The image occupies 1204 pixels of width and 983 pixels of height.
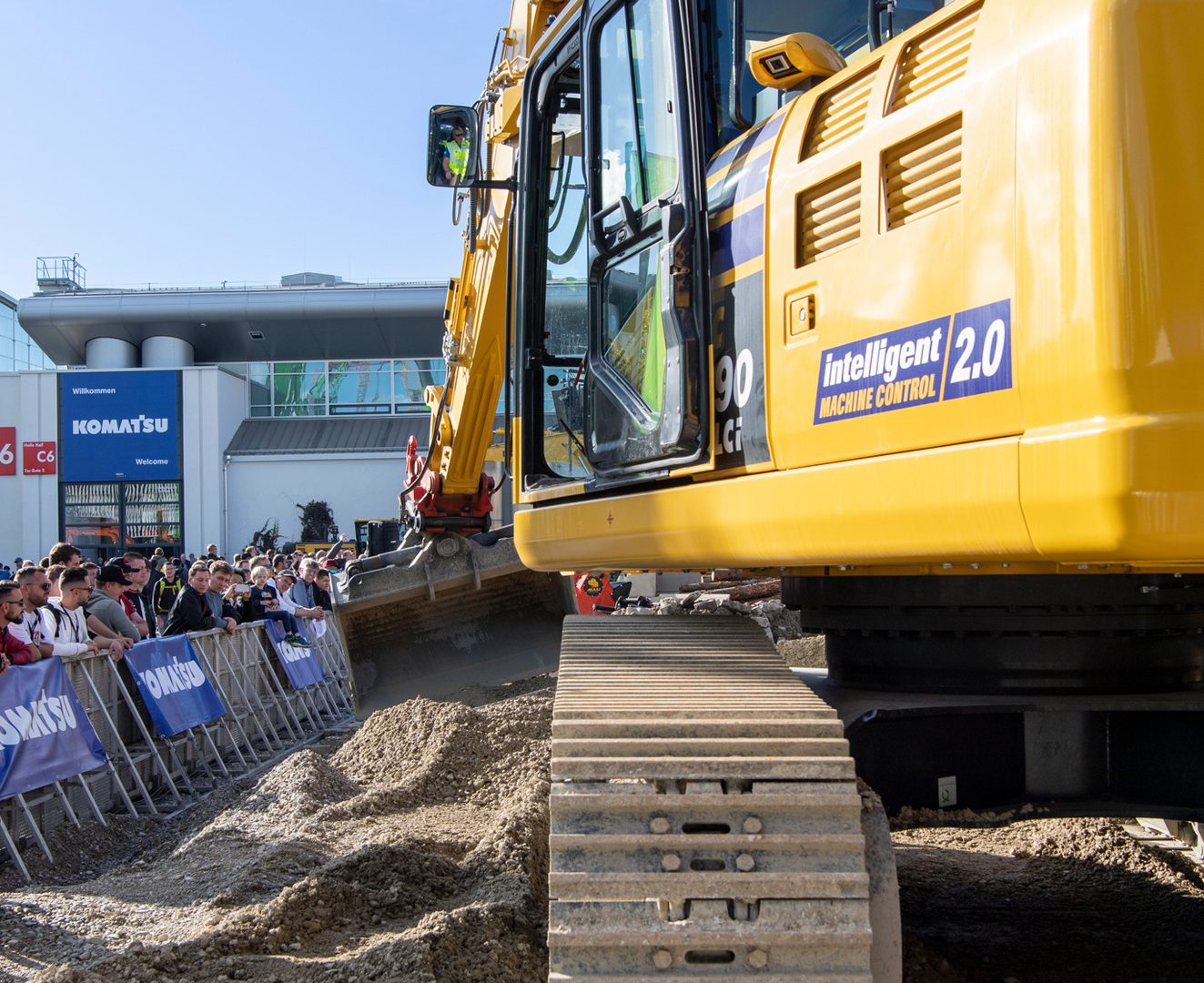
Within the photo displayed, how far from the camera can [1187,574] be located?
12.4 feet

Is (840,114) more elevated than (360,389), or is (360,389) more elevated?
(360,389)

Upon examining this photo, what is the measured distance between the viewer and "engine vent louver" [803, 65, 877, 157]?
3.46 m

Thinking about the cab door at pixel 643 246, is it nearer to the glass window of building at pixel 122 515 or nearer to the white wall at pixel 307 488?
the white wall at pixel 307 488

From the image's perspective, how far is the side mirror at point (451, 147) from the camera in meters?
5.73

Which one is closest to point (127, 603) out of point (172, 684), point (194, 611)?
point (194, 611)

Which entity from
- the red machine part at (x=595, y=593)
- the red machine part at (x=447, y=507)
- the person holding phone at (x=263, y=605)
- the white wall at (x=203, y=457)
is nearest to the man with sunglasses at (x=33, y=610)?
the red machine part at (x=447, y=507)

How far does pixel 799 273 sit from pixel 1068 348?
39.7 inches

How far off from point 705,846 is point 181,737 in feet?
28.2

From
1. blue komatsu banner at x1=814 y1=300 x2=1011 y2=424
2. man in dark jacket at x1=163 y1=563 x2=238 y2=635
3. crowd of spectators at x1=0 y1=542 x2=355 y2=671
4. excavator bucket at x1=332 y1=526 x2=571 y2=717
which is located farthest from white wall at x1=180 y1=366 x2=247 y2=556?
blue komatsu banner at x1=814 y1=300 x2=1011 y2=424

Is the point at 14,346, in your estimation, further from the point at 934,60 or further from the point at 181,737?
the point at 934,60

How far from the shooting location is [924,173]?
10.4 ft

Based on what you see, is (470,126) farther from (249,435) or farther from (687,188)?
(249,435)

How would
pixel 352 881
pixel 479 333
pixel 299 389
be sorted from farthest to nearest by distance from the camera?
pixel 299 389, pixel 479 333, pixel 352 881

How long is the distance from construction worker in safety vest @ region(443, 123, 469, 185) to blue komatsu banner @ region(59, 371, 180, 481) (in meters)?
35.3
